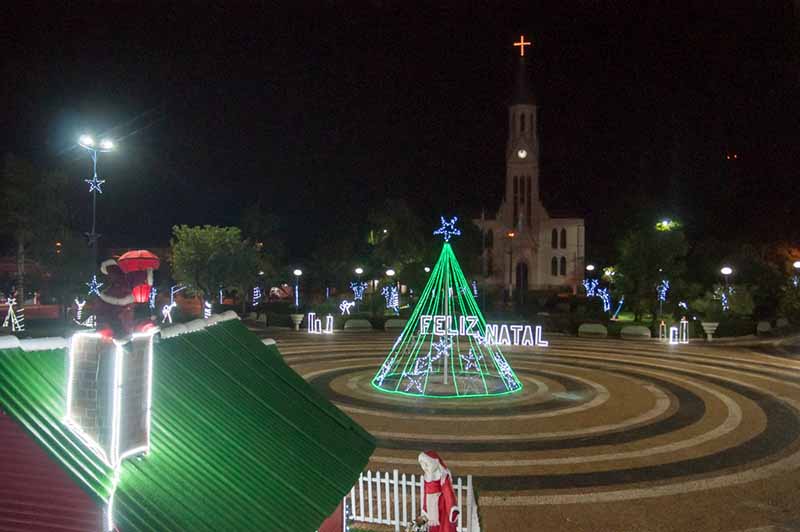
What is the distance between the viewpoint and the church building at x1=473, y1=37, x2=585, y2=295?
251 feet

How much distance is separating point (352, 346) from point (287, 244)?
5267cm

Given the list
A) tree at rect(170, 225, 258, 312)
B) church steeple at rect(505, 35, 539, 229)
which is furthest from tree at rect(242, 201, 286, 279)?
church steeple at rect(505, 35, 539, 229)

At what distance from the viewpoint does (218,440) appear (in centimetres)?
751

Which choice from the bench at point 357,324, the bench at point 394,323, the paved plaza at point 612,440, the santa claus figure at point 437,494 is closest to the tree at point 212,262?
the bench at point 357,324

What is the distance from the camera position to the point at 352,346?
34281mm

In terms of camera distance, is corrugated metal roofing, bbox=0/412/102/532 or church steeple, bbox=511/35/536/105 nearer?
corrugated metal roofing, bbox=0/412/102/532

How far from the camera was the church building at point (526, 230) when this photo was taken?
7662cm

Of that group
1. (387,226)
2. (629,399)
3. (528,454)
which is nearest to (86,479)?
(528,454)

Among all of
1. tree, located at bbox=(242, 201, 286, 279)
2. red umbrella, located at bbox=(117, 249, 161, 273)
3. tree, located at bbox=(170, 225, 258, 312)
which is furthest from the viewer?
tree, located at bbox=(242, 201, 286, 279)

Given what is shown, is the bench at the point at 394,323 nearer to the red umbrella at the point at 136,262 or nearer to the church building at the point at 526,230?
the church building at the point at 526,230

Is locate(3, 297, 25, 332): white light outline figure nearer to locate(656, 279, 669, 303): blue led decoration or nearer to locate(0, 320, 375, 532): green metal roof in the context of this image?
locate(0, 320, 375, 532): green metal roof

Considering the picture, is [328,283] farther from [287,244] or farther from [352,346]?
[352,346]

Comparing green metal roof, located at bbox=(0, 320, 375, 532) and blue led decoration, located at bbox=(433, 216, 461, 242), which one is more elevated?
blue led decoration, located at bbox=(433, 216, 461, 242)

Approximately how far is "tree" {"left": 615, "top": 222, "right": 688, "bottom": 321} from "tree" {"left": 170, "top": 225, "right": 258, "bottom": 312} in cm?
3016
